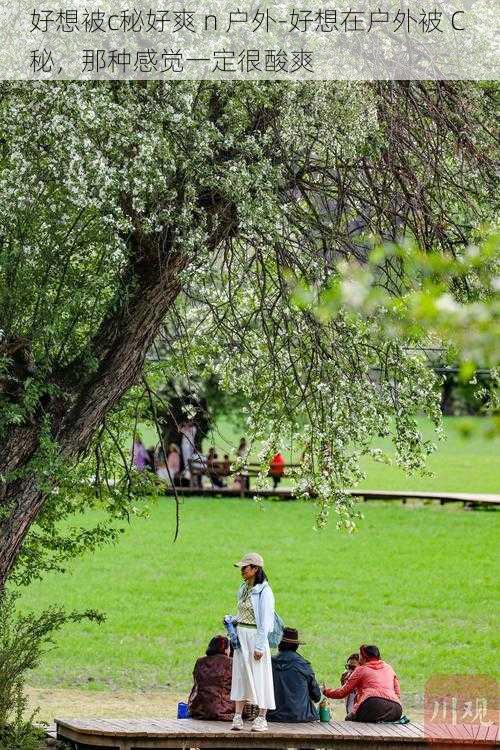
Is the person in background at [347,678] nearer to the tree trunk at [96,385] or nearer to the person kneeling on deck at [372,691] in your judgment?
the person kneeling on deck at [372,691]

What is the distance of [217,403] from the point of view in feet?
131

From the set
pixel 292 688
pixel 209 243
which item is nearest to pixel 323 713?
pixel 292 688

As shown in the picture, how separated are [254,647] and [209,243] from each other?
10.6ft

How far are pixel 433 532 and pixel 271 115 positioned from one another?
80.2 feet

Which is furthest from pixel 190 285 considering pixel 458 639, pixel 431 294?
pixel 458 639

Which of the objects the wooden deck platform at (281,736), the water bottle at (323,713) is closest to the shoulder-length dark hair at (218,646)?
the wooden deck platform at (281,736)

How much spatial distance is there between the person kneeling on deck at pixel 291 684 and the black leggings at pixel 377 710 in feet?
1.25

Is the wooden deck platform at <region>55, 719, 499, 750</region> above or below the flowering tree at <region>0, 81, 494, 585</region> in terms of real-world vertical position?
below

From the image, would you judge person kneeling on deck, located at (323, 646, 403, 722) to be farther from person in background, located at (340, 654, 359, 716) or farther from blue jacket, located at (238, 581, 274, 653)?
blue jacket, located at (238, 581, 274, 653)

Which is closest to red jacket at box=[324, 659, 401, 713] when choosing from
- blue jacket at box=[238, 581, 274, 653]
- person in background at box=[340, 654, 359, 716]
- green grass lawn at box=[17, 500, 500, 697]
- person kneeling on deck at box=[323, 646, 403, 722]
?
person kneeling on deck at box=[323, 646, 403, 722]

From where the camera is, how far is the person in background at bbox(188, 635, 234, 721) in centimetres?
1141

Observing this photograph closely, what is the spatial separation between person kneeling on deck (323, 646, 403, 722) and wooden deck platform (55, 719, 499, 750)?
0.44ft

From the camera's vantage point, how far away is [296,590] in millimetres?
27641

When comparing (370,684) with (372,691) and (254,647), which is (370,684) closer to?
(372,691)
